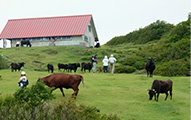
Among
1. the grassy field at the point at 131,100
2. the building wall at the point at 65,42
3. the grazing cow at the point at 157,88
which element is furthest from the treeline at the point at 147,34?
the grazing cow at the point at 157,88

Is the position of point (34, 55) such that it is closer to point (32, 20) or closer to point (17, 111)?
point (32, 20)

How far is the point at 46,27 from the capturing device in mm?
59781

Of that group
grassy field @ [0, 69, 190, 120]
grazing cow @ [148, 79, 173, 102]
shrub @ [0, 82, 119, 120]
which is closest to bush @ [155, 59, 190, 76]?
grassy field @ [0, 69, 190, 120]

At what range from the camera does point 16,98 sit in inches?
408

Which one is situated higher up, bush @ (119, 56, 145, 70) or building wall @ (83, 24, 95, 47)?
building wall @ (83, 24, 95, 47)

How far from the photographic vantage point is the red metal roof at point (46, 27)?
2247 inches

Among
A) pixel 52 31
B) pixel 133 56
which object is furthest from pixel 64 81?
pixel 52 31

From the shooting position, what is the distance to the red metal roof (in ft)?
187

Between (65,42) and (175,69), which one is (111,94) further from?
(65,42)

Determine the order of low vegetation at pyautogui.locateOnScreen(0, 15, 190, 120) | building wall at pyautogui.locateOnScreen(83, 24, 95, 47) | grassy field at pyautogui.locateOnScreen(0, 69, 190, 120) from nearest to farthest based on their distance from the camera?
low vegetation at pyautogui.locateOnScreen(0, 15, 190, 120) < grassy field at pyautogui.locateOnScreen(0, 69, 190, 120) < building wall at pyautogui.locateOnScreen(83, 24, 95, 47)

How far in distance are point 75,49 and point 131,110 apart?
125ft

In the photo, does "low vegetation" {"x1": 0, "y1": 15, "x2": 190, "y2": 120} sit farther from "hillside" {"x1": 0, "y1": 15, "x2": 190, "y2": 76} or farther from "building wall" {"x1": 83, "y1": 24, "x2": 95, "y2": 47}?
"building wall" {"x1": 83, "y1": 24, "x2": 95, "y2": 47}

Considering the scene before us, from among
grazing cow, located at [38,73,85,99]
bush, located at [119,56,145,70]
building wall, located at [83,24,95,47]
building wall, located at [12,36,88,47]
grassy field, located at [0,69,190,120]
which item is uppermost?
building wall, located at [83,24,95,47]

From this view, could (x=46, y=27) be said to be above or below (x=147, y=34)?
above
